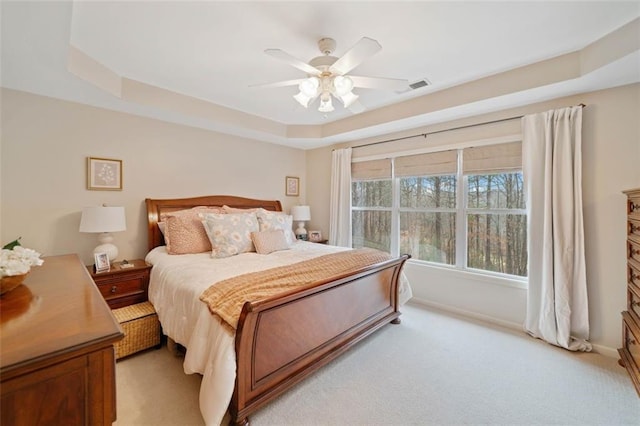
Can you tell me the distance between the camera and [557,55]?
7.36 feet

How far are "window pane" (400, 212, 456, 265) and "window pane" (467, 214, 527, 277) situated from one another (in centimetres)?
22

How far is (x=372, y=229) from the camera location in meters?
4.24


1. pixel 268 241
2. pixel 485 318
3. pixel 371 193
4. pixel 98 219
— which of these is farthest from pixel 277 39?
pixel 485 318

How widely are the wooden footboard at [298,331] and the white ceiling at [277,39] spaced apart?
1.80 metres

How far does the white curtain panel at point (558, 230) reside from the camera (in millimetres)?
2420

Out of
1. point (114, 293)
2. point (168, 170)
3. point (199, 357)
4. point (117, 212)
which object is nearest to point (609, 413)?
point (199, 357)

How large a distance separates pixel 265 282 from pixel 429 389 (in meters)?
1.40

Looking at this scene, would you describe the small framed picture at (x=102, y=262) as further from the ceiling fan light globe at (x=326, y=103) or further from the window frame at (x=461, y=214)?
the window frame at (x=461, y=214)

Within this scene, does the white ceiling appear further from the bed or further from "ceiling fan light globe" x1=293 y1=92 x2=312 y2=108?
the bed

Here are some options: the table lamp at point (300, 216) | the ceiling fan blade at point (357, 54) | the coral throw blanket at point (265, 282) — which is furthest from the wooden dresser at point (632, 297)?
the table lamp at point (300, 216)

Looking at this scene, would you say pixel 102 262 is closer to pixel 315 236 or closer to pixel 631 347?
pixel 315 236

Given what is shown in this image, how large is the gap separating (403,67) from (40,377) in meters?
2.85

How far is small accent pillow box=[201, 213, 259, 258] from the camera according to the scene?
2760 millimetres

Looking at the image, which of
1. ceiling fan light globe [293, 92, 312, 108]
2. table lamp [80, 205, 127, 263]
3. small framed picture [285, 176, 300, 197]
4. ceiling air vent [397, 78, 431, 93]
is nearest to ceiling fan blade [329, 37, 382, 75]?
ceiling fan light globe [293, 92, 312, 108]
